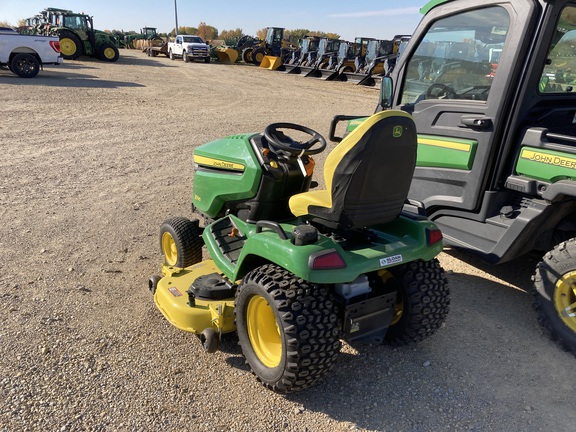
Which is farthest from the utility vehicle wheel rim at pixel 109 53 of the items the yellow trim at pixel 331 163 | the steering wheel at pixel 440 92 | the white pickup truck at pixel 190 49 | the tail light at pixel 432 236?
the tail light at pixel 432 236

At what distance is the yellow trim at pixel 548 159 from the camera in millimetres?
3033

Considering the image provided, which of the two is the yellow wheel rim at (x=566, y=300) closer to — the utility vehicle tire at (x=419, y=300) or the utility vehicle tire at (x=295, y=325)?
the utility vehicle tire at (x=419, y=300)

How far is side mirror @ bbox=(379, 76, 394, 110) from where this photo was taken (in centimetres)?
406

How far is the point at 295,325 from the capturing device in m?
2.42

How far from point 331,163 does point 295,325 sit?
2.80 feet

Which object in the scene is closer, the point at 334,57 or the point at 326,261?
the point at 326,261

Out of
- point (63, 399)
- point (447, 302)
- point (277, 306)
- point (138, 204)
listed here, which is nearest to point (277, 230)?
point (277, 306)

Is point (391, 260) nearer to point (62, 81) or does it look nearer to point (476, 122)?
point (476, 122)

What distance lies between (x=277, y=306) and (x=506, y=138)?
2.15 meters

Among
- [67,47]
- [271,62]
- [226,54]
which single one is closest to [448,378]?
[271,62]

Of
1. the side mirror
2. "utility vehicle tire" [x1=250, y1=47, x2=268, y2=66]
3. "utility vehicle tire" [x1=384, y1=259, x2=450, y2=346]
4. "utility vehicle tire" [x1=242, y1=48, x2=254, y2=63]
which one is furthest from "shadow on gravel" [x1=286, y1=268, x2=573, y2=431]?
"utility vehicle tire" [x1=242, y1=48, x2=254, y2=63]

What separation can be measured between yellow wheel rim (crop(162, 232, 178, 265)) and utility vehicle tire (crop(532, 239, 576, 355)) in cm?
270

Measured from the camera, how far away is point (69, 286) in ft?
12.1

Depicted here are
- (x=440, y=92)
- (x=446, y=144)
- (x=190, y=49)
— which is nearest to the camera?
(x=446, y=144)
